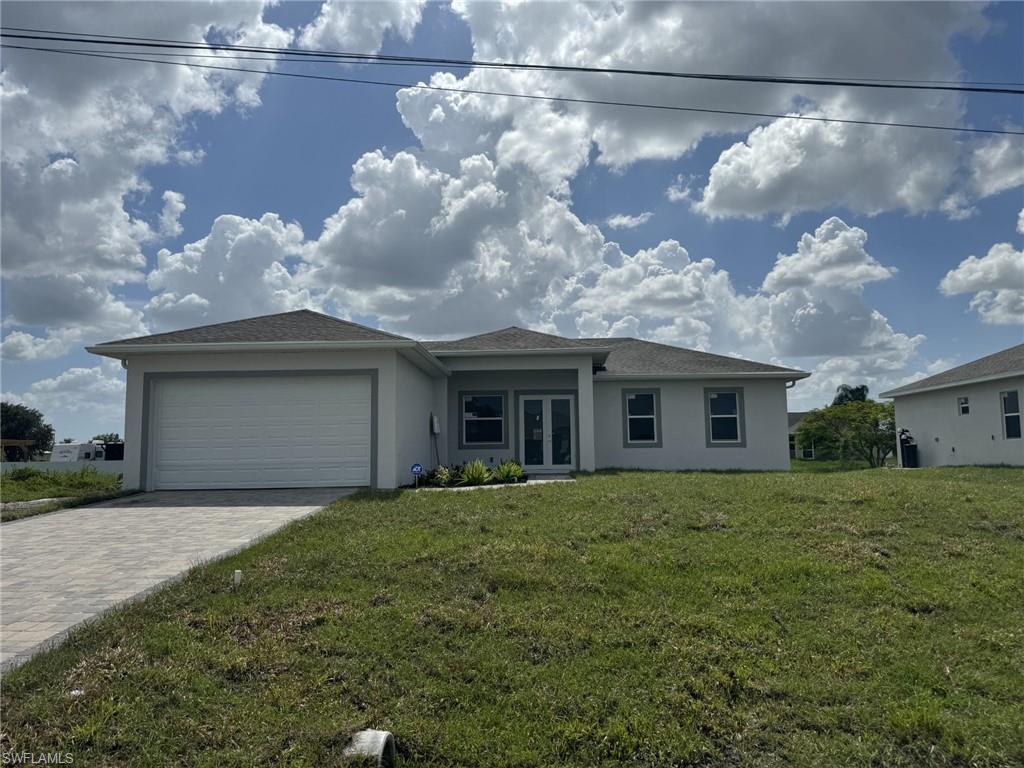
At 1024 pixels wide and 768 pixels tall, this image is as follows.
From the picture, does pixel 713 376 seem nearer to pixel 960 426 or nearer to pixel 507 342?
pixel 507 342

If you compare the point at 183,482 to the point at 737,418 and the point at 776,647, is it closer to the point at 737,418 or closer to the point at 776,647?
the point at 776,647

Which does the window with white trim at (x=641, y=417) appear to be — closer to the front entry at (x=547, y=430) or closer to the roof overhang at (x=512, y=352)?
the front entry at (x=547, y=430)

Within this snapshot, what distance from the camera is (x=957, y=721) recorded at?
13.6ft

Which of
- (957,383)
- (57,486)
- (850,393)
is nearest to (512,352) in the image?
(57,486)

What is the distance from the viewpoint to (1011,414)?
18.9m

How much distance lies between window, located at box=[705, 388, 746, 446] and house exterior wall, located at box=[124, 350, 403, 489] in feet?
29.0

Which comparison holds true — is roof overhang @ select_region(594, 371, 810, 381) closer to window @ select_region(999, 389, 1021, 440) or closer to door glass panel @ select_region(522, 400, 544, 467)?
door glass panel @ select_region(522, 400, 544, 467)

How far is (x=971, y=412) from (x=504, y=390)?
574 inches

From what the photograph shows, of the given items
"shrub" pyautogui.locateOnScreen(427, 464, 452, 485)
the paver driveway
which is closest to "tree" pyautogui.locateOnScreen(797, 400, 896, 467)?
"shrub" pyautogui.locateOnScreen(427, 464, 452, 485)

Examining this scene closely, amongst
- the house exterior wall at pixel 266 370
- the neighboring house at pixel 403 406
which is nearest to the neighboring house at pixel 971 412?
the neighboring house at pixel 403 406

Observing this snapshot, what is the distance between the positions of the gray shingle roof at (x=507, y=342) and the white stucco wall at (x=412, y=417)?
1.10m

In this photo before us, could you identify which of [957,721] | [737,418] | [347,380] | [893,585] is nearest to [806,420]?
[737,418]

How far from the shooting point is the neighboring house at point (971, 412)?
18766 mm

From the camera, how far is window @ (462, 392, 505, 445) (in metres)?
17.5
